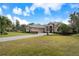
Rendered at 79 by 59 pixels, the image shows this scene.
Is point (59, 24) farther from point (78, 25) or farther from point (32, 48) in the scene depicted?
point (32, 48)

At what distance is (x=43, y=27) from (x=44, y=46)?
0.65 ft

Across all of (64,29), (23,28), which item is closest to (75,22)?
(64,29)

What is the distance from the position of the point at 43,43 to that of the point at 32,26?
21 cm

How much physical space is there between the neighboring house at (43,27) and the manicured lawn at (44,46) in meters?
0.08

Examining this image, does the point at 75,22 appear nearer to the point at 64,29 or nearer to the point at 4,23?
the point at 64,29

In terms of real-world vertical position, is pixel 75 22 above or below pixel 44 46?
above

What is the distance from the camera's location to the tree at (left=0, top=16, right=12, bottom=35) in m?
2.52

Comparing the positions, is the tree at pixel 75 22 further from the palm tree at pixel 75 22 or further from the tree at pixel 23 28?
the tree at pixel 23 28

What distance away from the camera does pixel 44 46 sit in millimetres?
2525

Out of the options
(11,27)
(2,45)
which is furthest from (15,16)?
(2,45)

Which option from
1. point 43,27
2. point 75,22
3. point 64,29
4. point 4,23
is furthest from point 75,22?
point 4,23

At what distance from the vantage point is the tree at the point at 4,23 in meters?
2.52

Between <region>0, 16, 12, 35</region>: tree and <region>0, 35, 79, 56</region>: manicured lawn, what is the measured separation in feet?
0.48

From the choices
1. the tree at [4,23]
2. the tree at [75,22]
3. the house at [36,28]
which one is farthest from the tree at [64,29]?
the tree at [4,23]
